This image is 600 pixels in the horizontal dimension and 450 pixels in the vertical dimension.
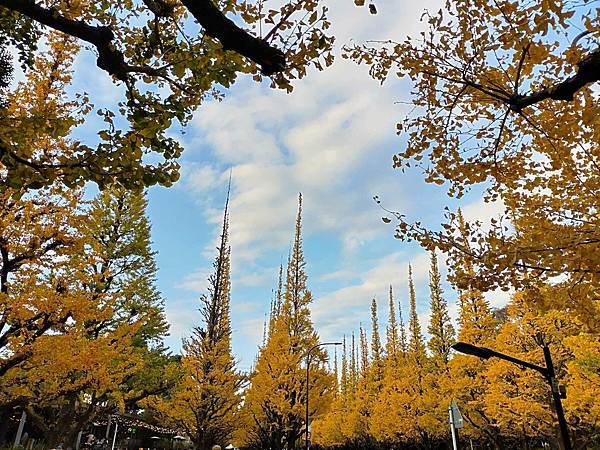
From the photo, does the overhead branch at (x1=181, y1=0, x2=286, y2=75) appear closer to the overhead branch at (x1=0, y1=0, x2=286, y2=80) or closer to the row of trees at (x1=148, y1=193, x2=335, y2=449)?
the overhead branch at (x1=0, y1=0, x2=286, y2=80)

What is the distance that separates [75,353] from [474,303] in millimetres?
20913

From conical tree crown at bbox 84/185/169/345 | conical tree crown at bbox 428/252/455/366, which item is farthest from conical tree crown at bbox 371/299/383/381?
conical tree crown at bbox 84/185/169/345

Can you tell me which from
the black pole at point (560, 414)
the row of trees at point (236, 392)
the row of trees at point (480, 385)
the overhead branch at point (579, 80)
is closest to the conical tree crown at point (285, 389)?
the row of trees at point (236, 392)

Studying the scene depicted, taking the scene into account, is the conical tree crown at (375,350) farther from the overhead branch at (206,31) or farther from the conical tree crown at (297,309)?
the overhead branch at (206,31)

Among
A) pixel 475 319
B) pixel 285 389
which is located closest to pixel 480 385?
pixel 475 319

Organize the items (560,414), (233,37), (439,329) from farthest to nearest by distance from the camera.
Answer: (439,329) < (560,414) < (233,37)

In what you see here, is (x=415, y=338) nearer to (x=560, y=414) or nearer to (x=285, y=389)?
(x=285, y=389)

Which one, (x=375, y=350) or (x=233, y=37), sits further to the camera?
(x=375, y=350)

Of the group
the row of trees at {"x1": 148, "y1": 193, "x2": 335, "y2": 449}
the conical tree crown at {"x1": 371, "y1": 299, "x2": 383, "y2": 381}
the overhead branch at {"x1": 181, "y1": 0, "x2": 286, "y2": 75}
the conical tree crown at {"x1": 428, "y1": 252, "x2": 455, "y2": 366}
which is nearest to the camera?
the overhead branch at {"x1": 181, "y1": 0, "x2": 286, "y2": 75}

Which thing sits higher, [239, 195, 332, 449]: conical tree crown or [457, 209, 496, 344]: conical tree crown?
[457, 209, 496, 344]: conical tree crown

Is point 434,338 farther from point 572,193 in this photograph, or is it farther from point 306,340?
point 572,193

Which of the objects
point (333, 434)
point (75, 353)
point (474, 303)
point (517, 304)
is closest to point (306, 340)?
point (474, 303)

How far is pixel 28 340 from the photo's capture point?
816cm

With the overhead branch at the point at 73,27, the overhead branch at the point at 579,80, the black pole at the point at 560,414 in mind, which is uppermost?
the overhead branch at the point at 73,27
